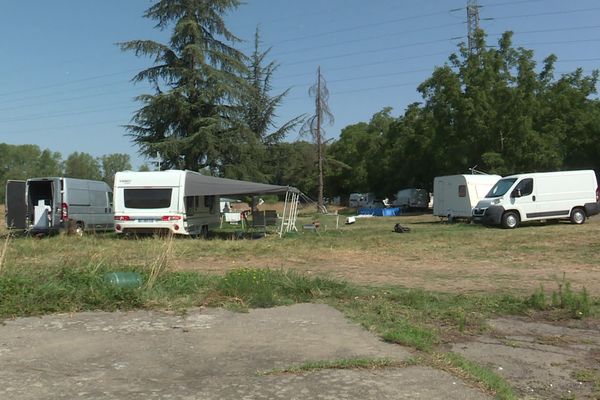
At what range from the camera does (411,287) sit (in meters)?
9.63

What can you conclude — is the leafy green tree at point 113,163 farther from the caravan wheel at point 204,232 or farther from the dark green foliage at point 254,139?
the caravan wheel at point 204,232

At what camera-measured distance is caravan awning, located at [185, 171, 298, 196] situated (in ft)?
68.4

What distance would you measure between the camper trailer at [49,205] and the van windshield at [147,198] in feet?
9.78

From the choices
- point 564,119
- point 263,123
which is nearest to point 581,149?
point 564,119

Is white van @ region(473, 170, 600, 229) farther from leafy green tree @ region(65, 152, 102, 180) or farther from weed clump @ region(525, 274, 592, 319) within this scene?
leafy green tree @ region(65, 152, 102, 180)

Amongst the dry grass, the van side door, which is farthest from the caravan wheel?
the dry grass

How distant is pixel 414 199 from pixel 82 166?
86553 mm

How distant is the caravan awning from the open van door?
6860mm

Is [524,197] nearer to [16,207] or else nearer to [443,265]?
[443,265]

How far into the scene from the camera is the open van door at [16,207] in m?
22.3

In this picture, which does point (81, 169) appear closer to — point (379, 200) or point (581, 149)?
point (379, 200)

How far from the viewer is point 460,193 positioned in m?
28.2

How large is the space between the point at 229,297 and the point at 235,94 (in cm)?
3047

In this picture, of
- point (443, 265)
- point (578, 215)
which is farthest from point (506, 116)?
point (443, 265)
